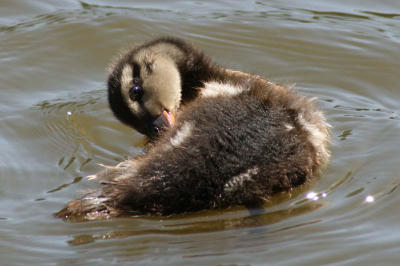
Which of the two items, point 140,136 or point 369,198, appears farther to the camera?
point 140,136

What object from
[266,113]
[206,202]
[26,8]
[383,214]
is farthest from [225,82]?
[26,8]

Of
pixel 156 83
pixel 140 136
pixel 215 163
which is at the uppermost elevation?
pixel 156 83

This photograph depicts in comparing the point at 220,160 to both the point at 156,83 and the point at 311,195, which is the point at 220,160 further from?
the point at 156,83

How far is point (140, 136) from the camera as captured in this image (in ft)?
17.4

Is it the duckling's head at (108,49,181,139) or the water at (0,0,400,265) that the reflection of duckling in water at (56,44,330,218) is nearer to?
the water at (0,0,400,265)

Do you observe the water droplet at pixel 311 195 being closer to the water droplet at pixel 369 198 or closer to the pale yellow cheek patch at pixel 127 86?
the water droplet at pixel 369 198

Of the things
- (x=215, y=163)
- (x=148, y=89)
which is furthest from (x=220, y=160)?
(x=148, y=89)

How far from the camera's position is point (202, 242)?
3.70 meters

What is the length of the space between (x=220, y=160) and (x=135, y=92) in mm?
1164

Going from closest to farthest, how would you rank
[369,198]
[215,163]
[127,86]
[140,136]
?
[215,163]
[369,198]
[127,86]
[140,136]

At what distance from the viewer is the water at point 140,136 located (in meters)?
3.70

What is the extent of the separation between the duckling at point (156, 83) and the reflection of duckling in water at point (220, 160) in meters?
0.51

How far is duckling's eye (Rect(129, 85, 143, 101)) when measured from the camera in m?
4.70

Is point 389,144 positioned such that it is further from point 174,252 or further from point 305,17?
point 305,17
